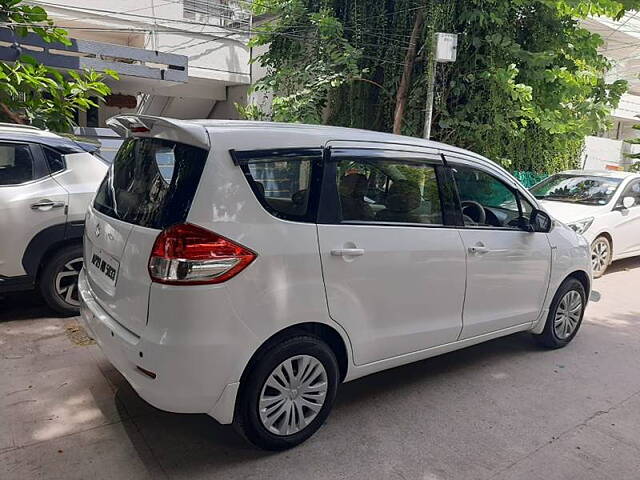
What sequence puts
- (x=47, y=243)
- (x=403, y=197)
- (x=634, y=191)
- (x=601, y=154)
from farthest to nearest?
(x=601, y=154) < (x=634, y=191) < (x=47, y=243) < (x=403, y=197)

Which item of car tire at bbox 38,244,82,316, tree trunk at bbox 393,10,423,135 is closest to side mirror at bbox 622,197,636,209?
tree trunk at bbox 393,10,423,135

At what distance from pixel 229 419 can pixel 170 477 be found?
41 cm

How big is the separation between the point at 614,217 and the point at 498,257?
4.74 m

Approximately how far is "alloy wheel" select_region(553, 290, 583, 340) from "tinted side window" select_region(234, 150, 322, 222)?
2771mm

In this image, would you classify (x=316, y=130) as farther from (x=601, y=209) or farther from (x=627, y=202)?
(x=627, y=202)

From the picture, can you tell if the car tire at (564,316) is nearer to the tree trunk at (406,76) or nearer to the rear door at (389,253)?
the rear door at (389,253)

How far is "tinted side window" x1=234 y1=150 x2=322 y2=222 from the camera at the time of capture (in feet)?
9.02

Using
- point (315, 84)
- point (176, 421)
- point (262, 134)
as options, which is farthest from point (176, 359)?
point (315, 84)

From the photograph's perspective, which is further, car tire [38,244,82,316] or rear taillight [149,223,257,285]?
car tire [38,244,82,316]

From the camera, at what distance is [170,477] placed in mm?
2689

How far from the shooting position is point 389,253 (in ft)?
10.4

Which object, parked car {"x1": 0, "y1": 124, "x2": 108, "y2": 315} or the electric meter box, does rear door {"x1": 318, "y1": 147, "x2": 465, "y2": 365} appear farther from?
the electric meter box

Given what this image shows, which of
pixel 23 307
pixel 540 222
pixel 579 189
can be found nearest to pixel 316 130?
pixel 540 222

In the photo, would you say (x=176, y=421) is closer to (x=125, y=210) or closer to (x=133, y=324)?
(x=133, y=324)
